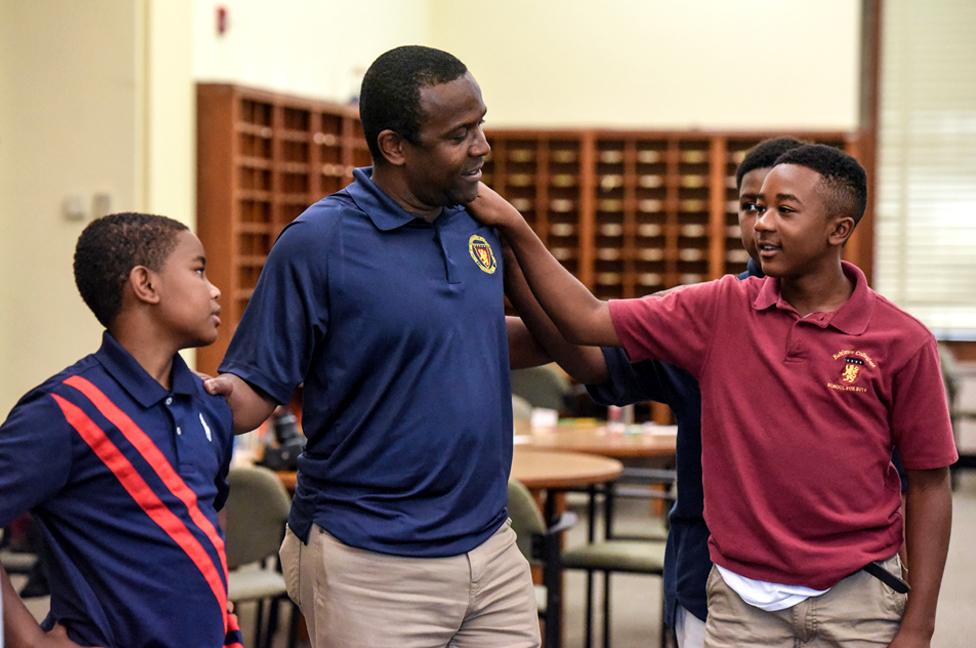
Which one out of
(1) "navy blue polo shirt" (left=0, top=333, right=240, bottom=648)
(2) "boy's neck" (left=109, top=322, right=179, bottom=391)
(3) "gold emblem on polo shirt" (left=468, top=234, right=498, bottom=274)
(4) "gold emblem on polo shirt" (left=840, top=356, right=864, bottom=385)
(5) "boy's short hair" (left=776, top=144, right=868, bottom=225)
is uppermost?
(5) "boy's short hair" (left=776, top=144, right=868, bottom=225)

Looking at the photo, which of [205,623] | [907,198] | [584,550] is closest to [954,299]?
[907,198]

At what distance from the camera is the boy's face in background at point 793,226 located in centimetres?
228

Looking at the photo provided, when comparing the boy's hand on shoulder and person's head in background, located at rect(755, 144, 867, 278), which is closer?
person's head in background, located at rect(755, 144, 867, 278)

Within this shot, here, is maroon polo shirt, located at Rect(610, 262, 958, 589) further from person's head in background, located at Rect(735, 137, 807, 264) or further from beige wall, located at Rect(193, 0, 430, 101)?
beige wall, located at Rect(193, 0, 430, 101)

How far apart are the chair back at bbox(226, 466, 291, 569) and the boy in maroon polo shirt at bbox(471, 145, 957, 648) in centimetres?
243

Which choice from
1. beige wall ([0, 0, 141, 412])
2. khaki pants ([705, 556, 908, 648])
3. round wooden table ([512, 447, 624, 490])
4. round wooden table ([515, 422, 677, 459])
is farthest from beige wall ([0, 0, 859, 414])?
khaki pants ([705, 556, 908, 648])

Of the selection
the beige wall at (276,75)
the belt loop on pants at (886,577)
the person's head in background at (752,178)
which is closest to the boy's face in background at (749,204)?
the person's head in background at (752,178)

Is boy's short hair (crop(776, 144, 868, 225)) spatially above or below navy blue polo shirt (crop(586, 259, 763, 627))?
above

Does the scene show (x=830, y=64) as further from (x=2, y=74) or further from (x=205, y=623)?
(x=205, y=623)

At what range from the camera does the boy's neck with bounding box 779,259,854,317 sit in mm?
2307

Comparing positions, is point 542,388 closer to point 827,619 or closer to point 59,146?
point 59,146

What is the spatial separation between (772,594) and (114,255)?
1.15 meters

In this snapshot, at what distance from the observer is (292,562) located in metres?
2.31

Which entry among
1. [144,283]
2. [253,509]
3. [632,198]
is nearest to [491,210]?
[144,283]
